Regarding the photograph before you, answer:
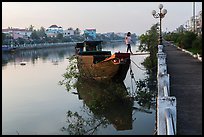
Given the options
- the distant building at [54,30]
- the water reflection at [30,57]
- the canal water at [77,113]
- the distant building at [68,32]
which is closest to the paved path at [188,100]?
the canal water at [77,113]

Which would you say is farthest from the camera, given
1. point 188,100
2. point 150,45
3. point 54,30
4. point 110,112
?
point 54,30

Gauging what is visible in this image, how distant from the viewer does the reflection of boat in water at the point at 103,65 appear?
14.8 meters

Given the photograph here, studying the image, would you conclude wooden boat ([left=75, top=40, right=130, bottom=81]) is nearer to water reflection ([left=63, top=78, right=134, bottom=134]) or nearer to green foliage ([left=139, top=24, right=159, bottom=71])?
water reflection ([left=63, top=78, right=134, bottom=134])

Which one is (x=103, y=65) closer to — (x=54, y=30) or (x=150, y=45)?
(x=150, y=45)

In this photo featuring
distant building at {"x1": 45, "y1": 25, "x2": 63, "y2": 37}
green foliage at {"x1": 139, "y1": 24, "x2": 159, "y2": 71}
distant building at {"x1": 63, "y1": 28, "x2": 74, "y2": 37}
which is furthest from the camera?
distant building at {"x1": 63, "y1": 28, "x2": 74, "y2": 37}

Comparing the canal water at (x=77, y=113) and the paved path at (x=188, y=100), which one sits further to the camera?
the canal water at (x=77, y=113)

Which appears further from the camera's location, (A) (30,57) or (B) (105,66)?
(A) (30,57)

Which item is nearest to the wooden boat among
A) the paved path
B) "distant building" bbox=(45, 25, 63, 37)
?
the paved path

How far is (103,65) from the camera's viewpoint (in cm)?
1561

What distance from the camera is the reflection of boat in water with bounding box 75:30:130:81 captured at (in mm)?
14805

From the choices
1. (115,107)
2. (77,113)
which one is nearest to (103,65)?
(115,107)

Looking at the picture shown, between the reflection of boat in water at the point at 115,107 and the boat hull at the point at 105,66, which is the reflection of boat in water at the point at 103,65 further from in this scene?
the reflection of boat in water at the point at 115,107

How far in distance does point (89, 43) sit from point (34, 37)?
2872 inches

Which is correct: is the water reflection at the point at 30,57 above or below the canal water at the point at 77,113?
Answer: above
